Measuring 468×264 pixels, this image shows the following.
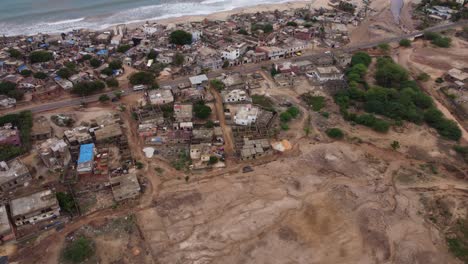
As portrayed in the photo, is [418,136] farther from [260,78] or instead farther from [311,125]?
[260,78]

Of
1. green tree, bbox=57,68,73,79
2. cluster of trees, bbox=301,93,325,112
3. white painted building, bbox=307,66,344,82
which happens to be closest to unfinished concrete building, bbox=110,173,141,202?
green tree, bbox=57,68,73,79

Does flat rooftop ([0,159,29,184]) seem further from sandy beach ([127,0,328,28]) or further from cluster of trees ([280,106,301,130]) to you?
sandy beach ([127,0,328,28])

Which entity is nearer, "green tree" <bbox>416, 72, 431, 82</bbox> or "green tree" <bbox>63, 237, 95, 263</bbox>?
"green tree" <bbox>63, 237, 95, 263</bbox>

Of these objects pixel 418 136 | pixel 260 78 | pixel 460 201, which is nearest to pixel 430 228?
pixel 460 201

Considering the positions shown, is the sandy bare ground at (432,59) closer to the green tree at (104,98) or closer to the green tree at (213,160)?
the green tree at (213,160)

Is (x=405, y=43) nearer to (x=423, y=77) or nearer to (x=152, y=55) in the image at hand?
(x=423, y=77)

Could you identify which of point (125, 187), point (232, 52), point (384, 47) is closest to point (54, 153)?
Answer: point (125, 187)
